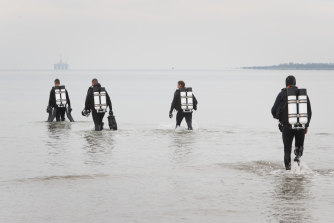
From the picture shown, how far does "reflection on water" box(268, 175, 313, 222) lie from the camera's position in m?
9.10

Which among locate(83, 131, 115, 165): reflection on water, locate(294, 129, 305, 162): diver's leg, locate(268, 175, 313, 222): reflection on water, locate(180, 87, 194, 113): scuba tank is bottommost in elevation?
locate(268, 175, 313, 222): reflection on water

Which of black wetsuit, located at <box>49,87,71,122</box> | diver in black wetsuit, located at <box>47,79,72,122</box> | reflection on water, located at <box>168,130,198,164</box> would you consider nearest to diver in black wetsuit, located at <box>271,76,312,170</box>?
Result: reflection on water, located at <box>168,130,198,164</box>

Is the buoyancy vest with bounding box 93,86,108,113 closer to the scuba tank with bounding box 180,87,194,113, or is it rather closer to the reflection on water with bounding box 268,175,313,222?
the scuba tank with bounding box 180,87,194,113

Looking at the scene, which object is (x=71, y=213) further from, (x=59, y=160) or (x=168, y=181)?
(x=59, y=160)

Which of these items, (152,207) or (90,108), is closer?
(152,207)

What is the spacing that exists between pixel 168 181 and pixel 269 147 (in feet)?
21.3

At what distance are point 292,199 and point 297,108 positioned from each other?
274cm

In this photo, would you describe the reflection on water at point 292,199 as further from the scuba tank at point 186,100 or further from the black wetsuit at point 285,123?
the scuba tank at point 186,100

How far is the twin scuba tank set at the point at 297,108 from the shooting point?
1252 cm

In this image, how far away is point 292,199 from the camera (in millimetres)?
10320

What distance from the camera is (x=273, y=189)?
11.2m

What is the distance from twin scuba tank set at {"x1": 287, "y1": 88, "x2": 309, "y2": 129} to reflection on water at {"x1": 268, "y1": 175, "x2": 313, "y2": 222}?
3.37ft

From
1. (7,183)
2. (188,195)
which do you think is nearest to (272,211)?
(188,195)

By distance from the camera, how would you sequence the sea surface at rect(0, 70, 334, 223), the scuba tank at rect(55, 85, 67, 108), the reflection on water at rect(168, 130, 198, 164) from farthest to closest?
the scuba tank at rect(55, 85, 67, 108) < the reflection on water at rect(168, 130, 198, 164) < the sea surface at rect(0, 70, 334, 223)
